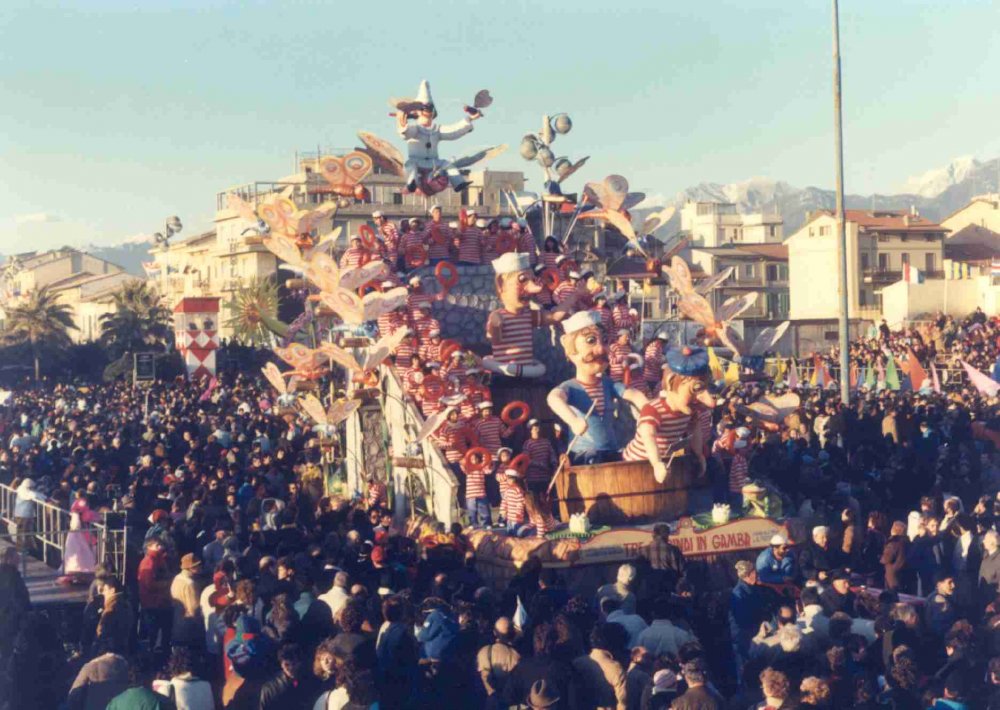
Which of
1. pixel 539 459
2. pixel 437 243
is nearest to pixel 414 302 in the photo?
pixel 437 243

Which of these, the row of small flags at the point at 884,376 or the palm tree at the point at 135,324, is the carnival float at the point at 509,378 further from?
the palm tree at the point at 135,324

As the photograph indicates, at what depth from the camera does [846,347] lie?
26.4 metres

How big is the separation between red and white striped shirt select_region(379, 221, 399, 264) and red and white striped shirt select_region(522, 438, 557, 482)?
12.5ft

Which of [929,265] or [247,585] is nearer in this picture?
[247,585]

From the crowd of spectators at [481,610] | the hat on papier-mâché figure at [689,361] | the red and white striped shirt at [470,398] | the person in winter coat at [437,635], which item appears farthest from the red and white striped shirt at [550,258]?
the person in winter coat at [437,635]

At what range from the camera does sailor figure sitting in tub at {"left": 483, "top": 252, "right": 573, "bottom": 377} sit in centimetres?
1758

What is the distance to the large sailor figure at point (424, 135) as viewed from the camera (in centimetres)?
1994

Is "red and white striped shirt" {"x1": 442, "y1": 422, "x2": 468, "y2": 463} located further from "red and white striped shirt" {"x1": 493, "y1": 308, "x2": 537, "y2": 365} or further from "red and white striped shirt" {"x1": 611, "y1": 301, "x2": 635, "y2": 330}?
"red and white striped shirt" {"x1": 611, "y1": 301, "x2": 635, "y2": 330}

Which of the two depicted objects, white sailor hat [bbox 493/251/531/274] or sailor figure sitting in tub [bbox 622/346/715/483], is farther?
white sailor hat [bbox 493/251/531/274]

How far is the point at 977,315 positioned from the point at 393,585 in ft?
111

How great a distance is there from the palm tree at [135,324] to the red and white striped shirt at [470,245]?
106ft

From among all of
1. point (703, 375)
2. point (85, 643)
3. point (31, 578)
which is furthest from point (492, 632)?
point (31, 578)

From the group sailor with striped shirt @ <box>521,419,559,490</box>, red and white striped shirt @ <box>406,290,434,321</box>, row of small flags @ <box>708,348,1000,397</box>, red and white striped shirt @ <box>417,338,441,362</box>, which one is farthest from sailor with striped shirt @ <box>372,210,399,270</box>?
row of small flags @ <box>708,348,1000,397</box>

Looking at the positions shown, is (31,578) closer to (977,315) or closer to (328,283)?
(328,283)
